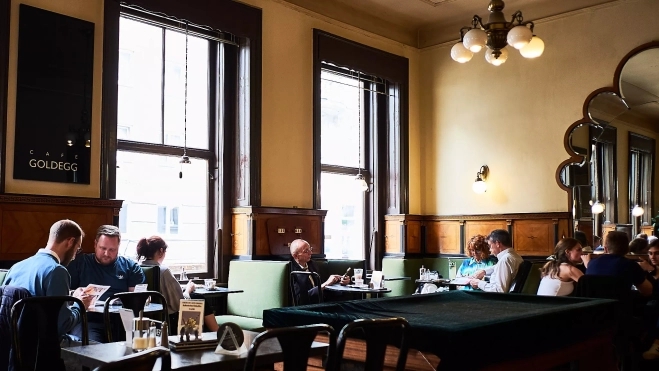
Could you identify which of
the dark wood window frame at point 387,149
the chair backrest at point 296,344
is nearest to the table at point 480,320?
the chair backrest at point 296,344

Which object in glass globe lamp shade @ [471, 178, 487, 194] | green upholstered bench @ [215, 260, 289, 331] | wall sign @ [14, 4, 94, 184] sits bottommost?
green upholstered bench @ [215, 260, 289, 331]

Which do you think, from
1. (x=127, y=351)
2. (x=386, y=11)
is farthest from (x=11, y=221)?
(x=386, y=11)

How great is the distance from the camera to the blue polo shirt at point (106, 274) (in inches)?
213

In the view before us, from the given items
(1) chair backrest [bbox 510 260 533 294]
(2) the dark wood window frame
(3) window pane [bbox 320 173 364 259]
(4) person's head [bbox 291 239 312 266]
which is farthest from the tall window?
(1) chair backrest [bbox 510 260 533 294]

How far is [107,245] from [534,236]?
5815mm

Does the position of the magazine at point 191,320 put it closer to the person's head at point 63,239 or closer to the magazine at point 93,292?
the person's head at point 63,239

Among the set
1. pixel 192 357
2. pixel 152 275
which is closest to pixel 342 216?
pixel 152 275

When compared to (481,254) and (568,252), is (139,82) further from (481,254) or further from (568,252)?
(568,252)

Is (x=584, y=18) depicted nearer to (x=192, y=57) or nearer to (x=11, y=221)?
(x=192, y=57)

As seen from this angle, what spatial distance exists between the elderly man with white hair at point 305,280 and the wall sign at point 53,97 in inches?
89.0

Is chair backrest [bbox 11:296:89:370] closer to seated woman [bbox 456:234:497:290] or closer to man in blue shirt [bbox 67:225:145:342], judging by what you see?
man in blue shirt [bbox 67:225:145:342]

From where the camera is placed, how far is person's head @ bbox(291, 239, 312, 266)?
729cm

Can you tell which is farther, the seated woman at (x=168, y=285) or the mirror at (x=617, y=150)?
the mirror at (x=617, y=150)

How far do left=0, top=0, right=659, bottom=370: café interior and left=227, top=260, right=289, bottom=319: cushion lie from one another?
2 centimetres
